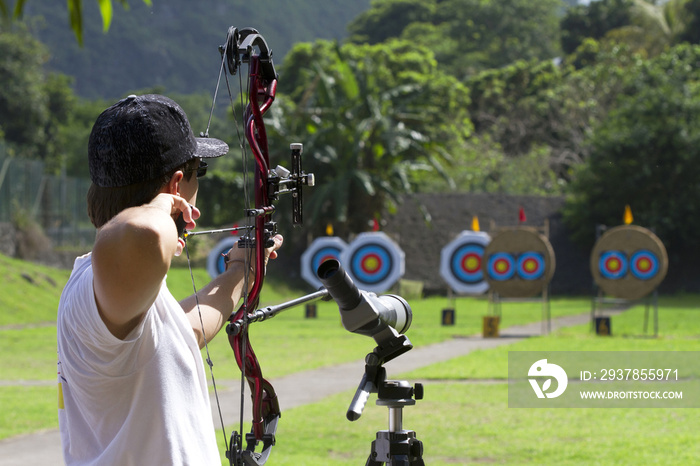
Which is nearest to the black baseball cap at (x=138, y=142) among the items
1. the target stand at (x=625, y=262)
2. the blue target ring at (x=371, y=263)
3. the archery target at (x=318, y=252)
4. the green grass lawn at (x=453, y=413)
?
the green grass lawn at (x=453, y=413)

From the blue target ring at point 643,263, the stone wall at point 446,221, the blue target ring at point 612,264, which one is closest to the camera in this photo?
the blue target ring at point 643,263

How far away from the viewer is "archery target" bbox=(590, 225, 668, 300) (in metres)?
13.6

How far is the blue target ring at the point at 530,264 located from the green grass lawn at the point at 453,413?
113 centimetres

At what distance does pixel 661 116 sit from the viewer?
2148 centimetres

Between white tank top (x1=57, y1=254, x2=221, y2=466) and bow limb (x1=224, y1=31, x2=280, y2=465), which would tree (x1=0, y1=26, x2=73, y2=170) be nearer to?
bow limb (x1=224, y1=31, x2=280, y2=465)

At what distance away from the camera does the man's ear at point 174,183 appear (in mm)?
1442

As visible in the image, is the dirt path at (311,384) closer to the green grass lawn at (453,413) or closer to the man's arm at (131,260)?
the green grass lawn at (453,413)

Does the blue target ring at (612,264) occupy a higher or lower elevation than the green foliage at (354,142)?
lower

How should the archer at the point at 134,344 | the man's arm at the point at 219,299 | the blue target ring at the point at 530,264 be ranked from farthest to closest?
1. the blue target ring at the point at 530,264
2. the man's arm at the point at 219,299
3. the archer at the point at 134,344

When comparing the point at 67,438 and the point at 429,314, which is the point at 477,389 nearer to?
the point at 67,438

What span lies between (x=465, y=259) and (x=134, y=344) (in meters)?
15.1

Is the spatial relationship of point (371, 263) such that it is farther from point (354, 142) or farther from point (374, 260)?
point (354, 142)

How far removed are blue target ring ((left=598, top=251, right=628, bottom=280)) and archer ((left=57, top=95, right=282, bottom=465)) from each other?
512 inches

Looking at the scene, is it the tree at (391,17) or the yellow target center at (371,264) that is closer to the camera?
the yellow target center at (371,264)
